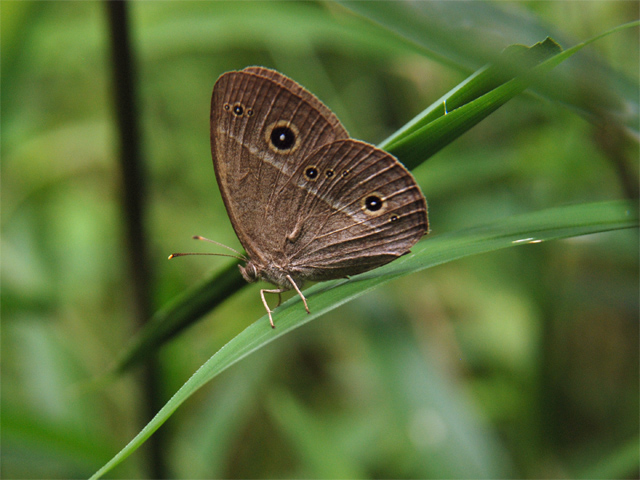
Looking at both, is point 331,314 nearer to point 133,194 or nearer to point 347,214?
point 347,214

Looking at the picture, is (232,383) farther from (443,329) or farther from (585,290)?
(585,290)

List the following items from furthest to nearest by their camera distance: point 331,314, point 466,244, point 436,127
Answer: point 331,314
point 466,244
point 436,127

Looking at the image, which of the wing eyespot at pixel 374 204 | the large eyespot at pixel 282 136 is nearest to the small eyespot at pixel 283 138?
the large eyespot at pixel 282 136

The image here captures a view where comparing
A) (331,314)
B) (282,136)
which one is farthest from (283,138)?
(331,314)

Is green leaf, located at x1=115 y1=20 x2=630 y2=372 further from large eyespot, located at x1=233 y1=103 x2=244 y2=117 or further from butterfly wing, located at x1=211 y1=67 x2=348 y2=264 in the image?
large eyespot, located at x1=233 y1=103 x2=244 y2=117

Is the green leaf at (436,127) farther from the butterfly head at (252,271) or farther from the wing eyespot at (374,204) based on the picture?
the wing eyespot at (374,204)

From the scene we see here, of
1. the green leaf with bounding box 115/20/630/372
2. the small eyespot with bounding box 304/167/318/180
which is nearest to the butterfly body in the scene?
the small eyespot with bounding box 304/167/318/180
